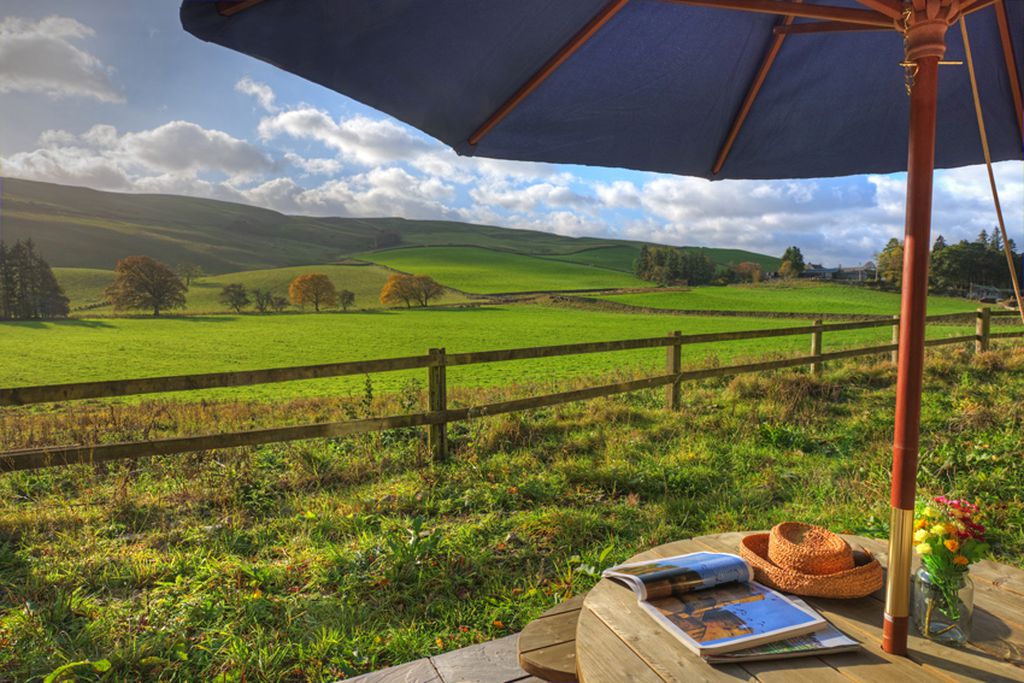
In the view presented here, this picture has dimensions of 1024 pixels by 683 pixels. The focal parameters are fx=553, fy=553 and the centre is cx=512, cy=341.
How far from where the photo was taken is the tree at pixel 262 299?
13406mm

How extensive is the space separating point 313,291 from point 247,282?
195 cm

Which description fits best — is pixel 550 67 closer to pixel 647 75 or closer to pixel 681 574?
pixel 647 75

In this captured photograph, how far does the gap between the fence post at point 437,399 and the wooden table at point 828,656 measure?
309 centimetres

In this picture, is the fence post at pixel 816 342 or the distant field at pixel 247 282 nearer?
the fence post at pixel 816 342

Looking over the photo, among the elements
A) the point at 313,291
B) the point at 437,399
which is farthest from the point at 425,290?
the point at 437,399

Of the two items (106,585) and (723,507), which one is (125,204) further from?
(723,507)

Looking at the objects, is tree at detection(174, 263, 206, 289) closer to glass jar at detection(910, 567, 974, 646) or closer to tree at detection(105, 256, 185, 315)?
tree at detection(105, 256, 185, 315)

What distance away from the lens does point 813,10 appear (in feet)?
4.66

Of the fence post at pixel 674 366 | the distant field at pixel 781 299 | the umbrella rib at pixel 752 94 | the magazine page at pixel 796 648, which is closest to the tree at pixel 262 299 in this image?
the distant field at pixel 781 299

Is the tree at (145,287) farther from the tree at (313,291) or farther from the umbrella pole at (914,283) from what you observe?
the umbrella pole at (914,283)

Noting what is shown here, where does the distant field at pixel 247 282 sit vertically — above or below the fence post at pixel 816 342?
above

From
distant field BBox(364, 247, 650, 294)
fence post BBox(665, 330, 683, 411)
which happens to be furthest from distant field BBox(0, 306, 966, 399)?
distant field BBox(364, 247, 650, 294)

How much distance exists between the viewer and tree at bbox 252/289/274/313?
1341cm

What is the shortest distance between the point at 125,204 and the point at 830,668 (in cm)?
2124
